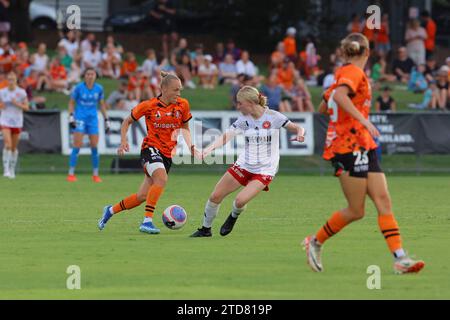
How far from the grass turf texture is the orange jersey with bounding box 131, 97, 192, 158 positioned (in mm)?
1161

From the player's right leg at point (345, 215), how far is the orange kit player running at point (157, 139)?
396cm

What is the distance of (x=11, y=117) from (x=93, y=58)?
1124 cm

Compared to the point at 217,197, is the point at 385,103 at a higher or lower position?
higher

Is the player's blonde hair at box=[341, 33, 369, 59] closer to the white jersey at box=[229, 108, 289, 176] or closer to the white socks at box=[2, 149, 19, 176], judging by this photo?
the white jersey at box=[229, 108, 289, 176]

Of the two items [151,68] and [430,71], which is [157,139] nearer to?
[151,68]

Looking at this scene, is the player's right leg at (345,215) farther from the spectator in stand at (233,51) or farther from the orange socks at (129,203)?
the spectator in stand at (233,51)

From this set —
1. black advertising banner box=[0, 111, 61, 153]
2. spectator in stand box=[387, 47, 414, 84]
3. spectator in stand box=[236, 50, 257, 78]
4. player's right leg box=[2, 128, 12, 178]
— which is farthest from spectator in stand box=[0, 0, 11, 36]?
player's right leg box=[2, 128, 12, 178]

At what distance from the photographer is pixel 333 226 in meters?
11.5

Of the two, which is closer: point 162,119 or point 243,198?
point 243,198

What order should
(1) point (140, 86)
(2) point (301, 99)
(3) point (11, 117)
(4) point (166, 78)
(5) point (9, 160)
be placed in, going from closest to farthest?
(4) point (166, 78) < (3) point (11, 117) < (5) point (9, 160) < (2) point (301, 99) < (1) point (140, 86)

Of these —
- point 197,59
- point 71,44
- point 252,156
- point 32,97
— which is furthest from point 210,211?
point 197,59

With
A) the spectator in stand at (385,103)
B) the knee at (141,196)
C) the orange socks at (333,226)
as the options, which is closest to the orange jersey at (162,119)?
the knee at (141,196)

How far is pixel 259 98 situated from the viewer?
571 inches
